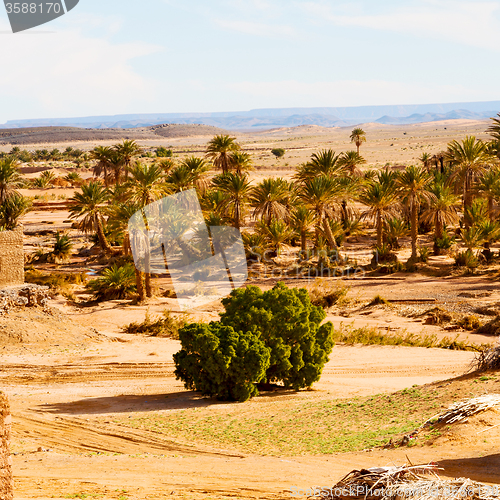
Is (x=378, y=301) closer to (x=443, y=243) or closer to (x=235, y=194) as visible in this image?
(x=443, y=243)

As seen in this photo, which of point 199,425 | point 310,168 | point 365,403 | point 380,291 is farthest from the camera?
point 310,168

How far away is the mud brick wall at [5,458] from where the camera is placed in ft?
20.2

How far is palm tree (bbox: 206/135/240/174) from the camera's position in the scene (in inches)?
1405

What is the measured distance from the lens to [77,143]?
6388 inches

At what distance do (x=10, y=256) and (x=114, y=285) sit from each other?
533 centimetres

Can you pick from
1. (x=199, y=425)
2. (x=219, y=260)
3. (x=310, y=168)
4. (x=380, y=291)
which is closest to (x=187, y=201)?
(x=219, y=260)

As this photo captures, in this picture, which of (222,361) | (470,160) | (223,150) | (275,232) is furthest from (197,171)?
(222,361)

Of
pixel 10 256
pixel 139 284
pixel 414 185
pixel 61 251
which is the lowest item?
pixel 139 284

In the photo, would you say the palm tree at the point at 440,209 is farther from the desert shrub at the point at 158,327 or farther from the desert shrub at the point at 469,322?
the desert shrub at the point at 158,327

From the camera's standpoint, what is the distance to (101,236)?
3175 centimetres

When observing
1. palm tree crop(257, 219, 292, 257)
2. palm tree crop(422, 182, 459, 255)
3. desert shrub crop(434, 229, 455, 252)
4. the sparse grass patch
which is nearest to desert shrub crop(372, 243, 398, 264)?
desert shrub crop(434, 229, 455, 252)

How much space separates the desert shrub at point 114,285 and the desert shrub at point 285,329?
10903mm

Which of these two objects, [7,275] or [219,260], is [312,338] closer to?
[7,275]

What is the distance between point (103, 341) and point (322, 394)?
833cm
